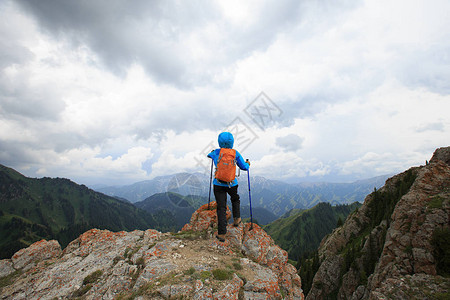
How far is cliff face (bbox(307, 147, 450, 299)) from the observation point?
25.0m

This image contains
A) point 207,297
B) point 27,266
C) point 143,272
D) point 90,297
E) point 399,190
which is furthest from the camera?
point 399,190

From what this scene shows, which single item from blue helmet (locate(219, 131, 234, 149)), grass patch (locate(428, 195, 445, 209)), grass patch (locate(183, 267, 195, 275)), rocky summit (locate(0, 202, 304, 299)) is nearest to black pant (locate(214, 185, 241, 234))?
rocky summit (locate(0, 202, 304, 299))

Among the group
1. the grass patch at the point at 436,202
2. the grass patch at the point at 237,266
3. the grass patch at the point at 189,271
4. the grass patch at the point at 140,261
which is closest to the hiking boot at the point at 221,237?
the grass patch at the point at 237,266

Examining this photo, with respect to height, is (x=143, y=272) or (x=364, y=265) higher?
(x=143, y=272)

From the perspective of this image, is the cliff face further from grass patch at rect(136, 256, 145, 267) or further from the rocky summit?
grass patch at rect(136, 256, 145, 267)

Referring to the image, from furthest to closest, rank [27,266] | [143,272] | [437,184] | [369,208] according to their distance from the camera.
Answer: [369,208] → [437,184] → [27,266] → [143,272]

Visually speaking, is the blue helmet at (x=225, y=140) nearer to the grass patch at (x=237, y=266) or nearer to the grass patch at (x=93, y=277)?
the grass patch at (x=237, y=266)

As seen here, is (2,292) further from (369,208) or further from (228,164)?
(369,208)

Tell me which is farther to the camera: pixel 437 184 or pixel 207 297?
pixel 437 184

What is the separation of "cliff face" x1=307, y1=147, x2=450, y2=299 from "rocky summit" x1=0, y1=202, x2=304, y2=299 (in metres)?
26.1

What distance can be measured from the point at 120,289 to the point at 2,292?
685cm

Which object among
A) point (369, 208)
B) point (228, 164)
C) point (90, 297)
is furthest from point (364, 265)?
point (90, 297)

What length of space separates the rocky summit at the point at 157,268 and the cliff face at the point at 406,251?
2613 centimetres

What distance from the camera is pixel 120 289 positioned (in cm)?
718
